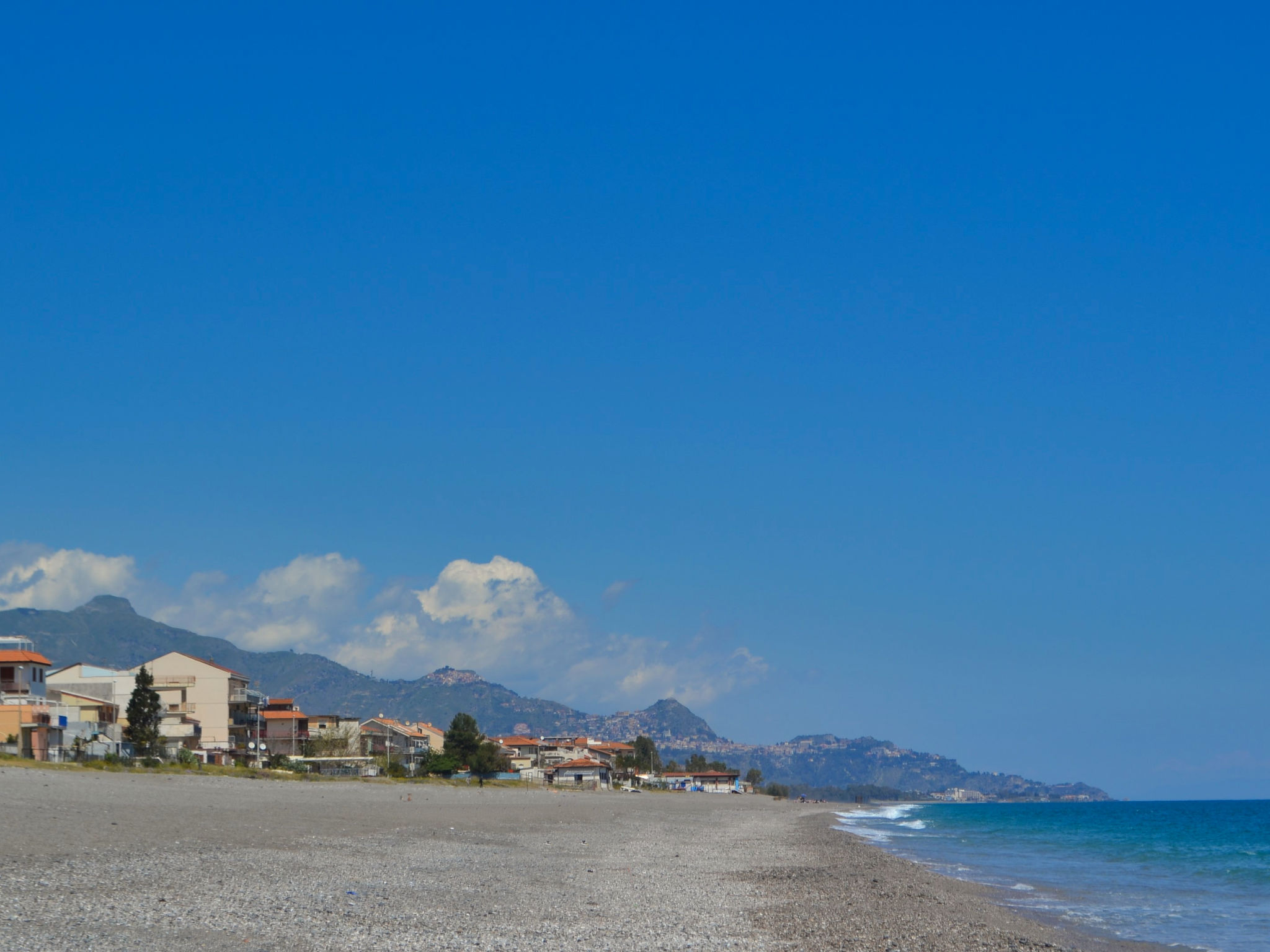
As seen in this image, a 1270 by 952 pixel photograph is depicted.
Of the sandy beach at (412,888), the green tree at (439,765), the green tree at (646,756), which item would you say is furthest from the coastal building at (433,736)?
the sandy beach at (412,888)

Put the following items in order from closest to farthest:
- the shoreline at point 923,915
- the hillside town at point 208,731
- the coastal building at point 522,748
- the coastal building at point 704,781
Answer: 1. the shoreline at point 923,915
2. the hillside town at point 208,731
3. the coastal building at point 522,748
4. the coastal building at point 704,781

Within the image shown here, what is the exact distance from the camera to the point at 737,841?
1668 inches

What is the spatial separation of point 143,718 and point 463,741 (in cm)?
4483

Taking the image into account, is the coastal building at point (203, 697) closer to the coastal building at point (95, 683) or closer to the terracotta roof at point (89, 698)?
the coastal building at point (95, 683)

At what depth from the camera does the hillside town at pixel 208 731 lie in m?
67.3

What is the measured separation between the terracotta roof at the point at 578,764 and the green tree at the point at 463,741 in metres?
21.2

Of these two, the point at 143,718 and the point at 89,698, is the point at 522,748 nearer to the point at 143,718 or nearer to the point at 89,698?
the point at 89,698

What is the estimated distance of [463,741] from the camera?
115 meters

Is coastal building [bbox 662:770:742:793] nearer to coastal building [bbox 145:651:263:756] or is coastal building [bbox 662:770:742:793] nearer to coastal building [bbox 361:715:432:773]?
coastal building [bbox 361:715:432:773]

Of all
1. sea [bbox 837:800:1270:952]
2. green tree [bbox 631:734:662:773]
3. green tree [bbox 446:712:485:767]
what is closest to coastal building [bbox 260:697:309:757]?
green tree [bbox 446:712:485:767]

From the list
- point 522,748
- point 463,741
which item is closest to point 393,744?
point 463,741

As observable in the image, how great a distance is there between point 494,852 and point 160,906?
524 inches

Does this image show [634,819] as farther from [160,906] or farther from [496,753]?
[496,753]

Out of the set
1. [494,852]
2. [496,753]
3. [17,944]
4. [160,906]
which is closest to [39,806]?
[494,852]
